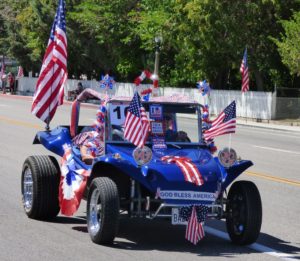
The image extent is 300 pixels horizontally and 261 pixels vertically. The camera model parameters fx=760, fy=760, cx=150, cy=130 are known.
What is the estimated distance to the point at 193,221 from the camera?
26.4 feet

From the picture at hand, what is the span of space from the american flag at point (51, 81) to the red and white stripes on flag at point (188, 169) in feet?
10.1

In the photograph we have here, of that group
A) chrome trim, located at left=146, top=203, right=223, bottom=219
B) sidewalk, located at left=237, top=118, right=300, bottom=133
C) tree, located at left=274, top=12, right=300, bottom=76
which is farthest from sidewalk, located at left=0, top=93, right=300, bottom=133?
chrome trim, located at left=146, top=203, right=223, bottom=219

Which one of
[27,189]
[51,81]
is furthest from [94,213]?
[51,81]

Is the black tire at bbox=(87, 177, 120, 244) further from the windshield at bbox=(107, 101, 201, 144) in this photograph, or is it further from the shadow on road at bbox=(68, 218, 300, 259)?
the windshield at bbox=(107, 101, 201, 144)

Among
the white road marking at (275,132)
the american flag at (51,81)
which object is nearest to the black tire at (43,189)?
the american flag at (51,81)

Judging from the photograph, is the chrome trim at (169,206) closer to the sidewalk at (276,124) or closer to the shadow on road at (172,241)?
the shadow on road at (172,241)

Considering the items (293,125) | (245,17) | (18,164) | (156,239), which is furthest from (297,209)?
(245,17)

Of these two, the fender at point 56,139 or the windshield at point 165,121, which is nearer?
the windshield at point 165,121

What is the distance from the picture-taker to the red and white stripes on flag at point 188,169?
8141 millimetres

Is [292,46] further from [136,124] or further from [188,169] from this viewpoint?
[136,124]

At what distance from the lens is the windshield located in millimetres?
9195

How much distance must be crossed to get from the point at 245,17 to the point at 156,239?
106ft

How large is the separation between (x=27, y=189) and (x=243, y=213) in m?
3.11

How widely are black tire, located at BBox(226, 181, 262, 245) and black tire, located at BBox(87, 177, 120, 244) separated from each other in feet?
4.50
